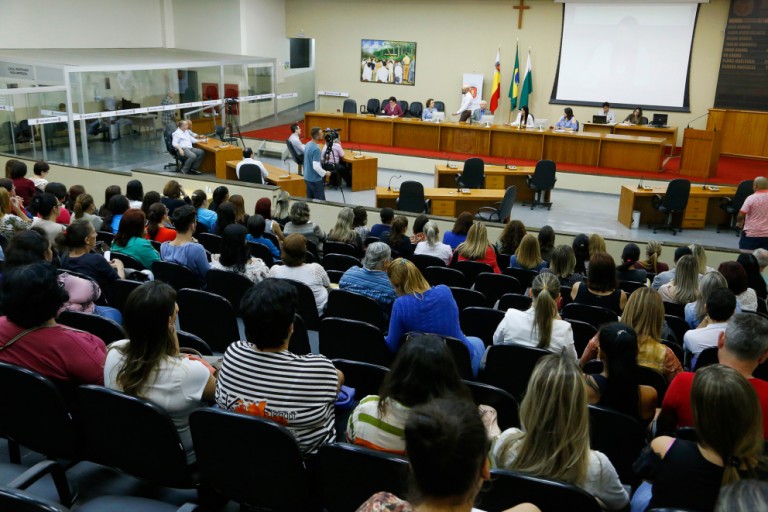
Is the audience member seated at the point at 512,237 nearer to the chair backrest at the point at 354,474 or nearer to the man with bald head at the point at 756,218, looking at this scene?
the man with bald head at the point at 756,218

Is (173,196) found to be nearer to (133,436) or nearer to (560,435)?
(133,436)

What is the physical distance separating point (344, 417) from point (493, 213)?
8734 millimetres

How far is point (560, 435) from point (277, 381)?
3.46 ft

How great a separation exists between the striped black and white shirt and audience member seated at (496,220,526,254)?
488 centimetres

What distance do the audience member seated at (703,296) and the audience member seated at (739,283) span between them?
5.7 inches

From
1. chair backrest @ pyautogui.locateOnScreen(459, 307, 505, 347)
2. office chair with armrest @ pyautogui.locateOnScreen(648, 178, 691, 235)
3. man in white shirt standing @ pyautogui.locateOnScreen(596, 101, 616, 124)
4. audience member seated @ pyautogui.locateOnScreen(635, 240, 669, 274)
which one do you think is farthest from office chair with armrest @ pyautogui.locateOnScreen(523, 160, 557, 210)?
chair backrest @ pyautogui.locateOnScreen(459, 307, 505, 347)

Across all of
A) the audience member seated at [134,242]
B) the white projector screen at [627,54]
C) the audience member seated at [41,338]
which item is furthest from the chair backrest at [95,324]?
the white projector screen at [627,54]

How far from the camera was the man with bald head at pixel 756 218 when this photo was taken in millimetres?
8742

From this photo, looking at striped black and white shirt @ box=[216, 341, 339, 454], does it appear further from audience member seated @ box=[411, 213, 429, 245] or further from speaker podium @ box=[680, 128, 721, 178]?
speaker podium @ box=[680, 128, 721, 178]

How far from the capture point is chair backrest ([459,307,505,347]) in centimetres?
461

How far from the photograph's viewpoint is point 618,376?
3.09 m

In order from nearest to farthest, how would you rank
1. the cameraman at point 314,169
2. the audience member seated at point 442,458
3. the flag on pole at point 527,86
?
the audience member seated at point 442,458, the cameraman at point 314,169, the flag on pole at point 527,86

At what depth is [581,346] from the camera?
4.57 meters

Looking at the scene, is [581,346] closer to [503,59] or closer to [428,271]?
[428,271]
